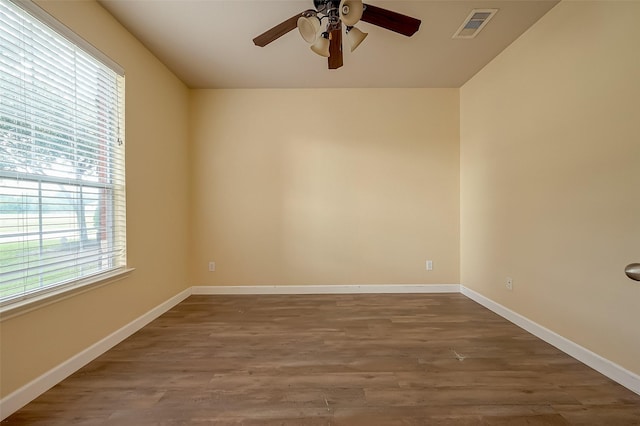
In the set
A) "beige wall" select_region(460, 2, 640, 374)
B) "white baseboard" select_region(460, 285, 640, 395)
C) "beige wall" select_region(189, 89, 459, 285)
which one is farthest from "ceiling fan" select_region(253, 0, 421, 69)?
"white baseboard" select_region(460, 285, 640, 395)

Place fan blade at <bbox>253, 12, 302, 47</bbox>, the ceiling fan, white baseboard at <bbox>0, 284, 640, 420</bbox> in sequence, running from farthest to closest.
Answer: fan blade at <bbox>253, 12, 302, 47</bbox>
the ceiling fan
white baseboard at <bbox>0, 284, 640, 420</bbox>

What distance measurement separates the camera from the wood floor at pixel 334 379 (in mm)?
1362

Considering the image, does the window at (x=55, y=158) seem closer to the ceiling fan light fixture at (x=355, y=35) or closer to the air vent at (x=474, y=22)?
the ceiling fan light fixture at (x=355, y=35)

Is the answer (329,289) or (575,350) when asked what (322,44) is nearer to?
(329,289)

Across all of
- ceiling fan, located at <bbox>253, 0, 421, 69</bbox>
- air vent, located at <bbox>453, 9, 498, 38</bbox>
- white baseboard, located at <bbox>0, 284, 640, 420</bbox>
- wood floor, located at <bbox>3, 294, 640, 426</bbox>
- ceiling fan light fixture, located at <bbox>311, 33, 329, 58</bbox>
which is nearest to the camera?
wood floor, located at <bbox>3, 294, 640, 426</bbox>

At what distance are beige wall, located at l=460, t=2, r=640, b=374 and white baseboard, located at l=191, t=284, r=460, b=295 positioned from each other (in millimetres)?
647

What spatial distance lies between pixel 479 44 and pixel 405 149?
1222mm

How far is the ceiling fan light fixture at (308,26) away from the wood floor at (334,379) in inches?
84.5

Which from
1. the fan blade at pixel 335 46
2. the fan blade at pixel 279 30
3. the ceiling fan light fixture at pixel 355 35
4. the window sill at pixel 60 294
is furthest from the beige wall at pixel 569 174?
the window sill at pixel 60 294

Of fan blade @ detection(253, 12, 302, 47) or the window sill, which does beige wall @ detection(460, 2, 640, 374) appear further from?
the window sill

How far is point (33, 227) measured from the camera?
1.53m

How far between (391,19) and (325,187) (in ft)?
6.12

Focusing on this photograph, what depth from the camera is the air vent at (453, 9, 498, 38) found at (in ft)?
6.60

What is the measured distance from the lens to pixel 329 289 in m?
3.31
